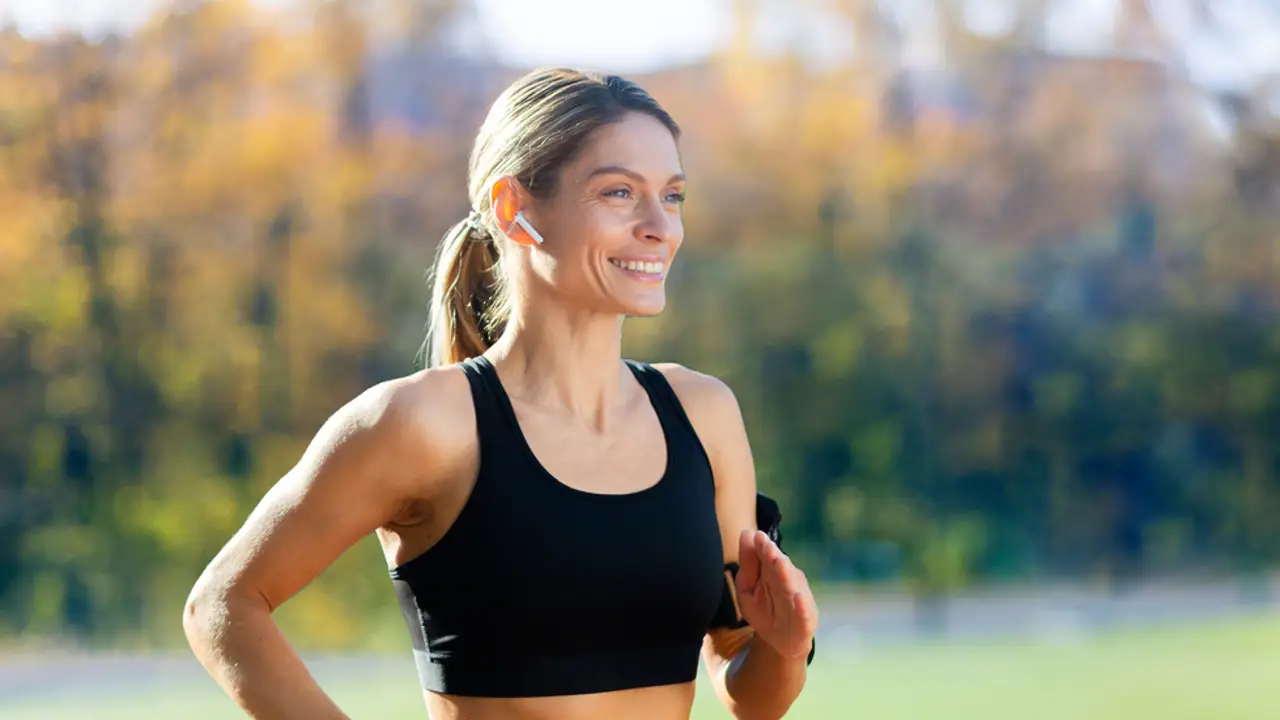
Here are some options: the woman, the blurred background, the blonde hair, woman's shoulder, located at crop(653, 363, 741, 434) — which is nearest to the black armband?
the woman

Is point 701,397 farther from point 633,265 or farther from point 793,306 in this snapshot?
point 793,306

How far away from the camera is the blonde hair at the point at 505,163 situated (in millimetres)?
1673

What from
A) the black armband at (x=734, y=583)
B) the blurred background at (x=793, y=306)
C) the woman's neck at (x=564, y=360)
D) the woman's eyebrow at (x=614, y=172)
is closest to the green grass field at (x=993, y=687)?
the blurred background at (x=793, y=306)

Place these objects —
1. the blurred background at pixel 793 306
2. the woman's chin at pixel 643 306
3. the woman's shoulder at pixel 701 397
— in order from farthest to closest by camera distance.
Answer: the blurred background at pixel 793 306
the woman's shoulder at pixel 701 397
the woman's chin at pixel 643 306

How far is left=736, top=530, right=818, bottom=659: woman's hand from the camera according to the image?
1580mm

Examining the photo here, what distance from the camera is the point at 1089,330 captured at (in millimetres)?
11750

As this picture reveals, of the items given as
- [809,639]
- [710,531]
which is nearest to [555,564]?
[710,531]

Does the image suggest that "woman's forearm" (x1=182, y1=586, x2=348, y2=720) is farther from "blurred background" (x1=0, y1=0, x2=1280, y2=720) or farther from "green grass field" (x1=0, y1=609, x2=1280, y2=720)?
"blurred background" (x1=0, y1=0, x2=1280, y2=720)

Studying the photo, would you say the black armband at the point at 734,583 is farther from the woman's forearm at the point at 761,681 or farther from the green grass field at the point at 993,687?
the green grass field at the point at 993,687

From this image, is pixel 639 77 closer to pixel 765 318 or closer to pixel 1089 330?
pixel 765 318

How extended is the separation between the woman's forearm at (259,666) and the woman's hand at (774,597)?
1.42 ft

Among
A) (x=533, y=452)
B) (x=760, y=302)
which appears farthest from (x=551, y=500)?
(x=760, y=302)

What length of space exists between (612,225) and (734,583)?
0.44m

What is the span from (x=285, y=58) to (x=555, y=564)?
10.3 m
